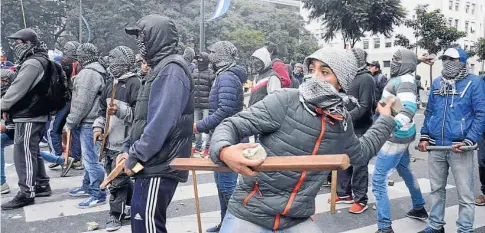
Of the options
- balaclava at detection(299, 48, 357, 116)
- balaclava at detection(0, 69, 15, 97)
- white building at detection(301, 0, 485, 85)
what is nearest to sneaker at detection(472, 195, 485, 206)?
balaclava at detection(299, 48, 357, 116)

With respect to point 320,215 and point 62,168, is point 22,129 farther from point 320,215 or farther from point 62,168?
point 320,215

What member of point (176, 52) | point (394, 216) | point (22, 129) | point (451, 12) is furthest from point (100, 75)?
point (451, 12)

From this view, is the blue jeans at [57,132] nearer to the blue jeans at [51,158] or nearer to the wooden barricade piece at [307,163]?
the blue jeans at [51,158]

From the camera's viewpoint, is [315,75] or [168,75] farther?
[168,75]

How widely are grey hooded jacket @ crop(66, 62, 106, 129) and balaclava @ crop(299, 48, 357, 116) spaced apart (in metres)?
3.83

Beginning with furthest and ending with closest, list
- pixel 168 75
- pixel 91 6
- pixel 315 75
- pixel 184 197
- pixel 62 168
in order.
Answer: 1. pixel 91 6
2. pixel 62 168
3. pixel 184 197
4. pixel 168 75
5. pixel 315 75

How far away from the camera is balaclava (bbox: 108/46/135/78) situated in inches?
196

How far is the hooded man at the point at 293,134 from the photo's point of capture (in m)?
2.36

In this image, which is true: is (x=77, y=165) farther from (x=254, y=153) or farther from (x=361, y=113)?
(x=254, y=153)

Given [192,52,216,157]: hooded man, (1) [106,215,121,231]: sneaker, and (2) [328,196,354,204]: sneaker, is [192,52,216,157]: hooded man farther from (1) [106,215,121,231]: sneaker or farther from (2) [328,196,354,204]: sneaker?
(1) [106,215,121,231]: sneaker

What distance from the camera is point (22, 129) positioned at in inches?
221

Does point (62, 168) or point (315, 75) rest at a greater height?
point (315, 75)

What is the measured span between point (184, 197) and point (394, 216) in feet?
8.74

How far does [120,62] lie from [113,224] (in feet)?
5.64
